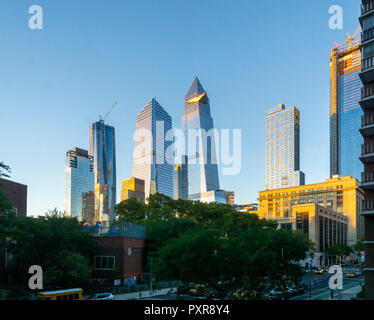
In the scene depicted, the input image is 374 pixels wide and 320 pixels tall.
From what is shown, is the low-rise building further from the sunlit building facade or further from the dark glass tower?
the sunlit building facade


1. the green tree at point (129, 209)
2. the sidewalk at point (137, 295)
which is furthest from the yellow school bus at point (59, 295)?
the green tree at point (129, 209)

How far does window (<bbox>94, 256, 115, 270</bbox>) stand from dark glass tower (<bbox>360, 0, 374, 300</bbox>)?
32.4m

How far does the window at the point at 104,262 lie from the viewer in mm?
53125

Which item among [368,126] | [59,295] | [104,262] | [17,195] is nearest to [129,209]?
[17,195]

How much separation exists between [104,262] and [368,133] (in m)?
37.3

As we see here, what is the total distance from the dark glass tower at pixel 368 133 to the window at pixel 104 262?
32381 mm

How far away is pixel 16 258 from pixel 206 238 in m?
30.8

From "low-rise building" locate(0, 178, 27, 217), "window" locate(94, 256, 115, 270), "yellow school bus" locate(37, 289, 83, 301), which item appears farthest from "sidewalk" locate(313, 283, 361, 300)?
"low-rise building" locate(0, 178, 27, 217)

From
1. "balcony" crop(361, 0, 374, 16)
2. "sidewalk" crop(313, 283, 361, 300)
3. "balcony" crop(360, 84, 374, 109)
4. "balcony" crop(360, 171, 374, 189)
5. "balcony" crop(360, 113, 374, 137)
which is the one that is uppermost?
"balcony" crop(361, 0, 374, 16)

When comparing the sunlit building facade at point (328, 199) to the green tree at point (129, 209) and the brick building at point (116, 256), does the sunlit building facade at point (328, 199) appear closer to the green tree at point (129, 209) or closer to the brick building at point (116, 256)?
the green tree at point (129, 209)

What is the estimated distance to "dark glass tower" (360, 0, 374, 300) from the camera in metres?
35.9

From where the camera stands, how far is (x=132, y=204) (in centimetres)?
9506
